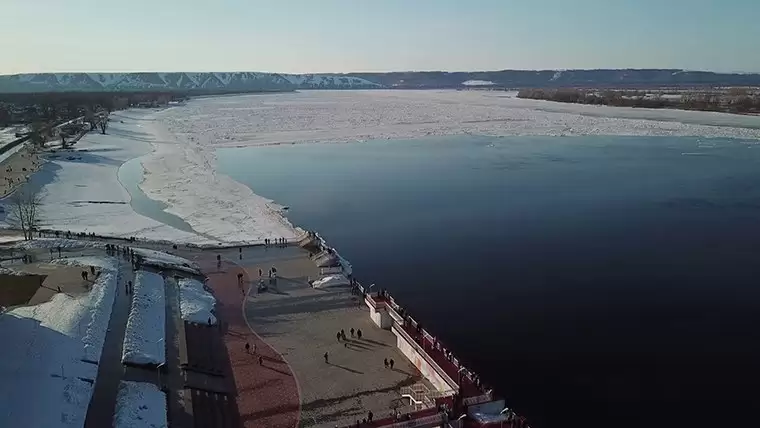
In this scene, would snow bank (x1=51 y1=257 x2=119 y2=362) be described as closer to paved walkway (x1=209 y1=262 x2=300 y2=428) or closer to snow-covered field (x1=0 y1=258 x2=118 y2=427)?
snow-covered field (x1=0 y1=258 x2=118 y2=427)

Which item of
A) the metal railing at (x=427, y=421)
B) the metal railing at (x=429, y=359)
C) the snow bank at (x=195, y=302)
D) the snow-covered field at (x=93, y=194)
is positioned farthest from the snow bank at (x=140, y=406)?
the snow-covered field at (x=93, y=194)

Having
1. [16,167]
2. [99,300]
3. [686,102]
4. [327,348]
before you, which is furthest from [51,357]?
Answer: [686,102]

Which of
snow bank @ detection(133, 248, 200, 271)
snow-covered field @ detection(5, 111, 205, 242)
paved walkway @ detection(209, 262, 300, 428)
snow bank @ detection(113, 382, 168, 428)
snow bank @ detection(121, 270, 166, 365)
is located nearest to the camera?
snow bank @ detection(113, 382, 168, 428)

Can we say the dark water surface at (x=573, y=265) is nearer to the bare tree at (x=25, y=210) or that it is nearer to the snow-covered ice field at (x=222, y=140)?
the snow-covered ice field at (x=222, y=140)

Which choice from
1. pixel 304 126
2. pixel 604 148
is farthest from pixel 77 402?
pixel 304 126

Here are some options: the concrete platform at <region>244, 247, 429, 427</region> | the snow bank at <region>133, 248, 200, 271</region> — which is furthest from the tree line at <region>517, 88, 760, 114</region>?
the snow bank at <region>133, 248, 200, 271</region>

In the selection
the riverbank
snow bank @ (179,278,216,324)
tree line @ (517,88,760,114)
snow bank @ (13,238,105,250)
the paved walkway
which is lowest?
the paved walkway

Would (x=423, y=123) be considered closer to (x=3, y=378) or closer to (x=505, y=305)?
(x=505, y=305)
